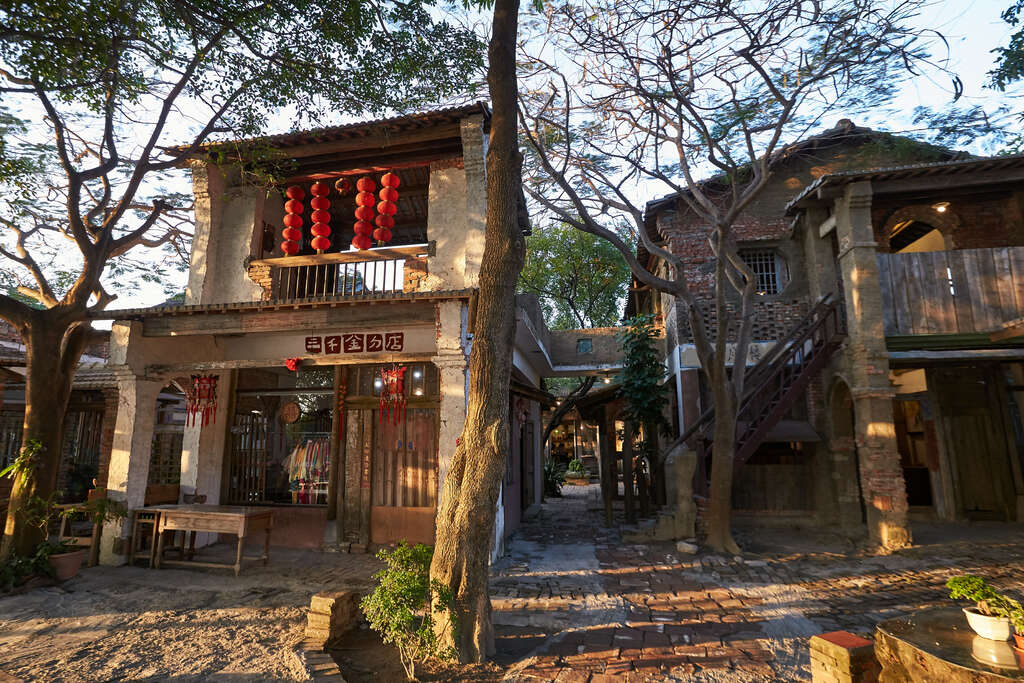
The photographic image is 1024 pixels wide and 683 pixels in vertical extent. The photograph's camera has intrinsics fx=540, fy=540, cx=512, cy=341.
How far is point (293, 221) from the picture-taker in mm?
9961

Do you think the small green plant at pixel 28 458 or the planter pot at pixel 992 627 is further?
the small green plant at pixel 28 458

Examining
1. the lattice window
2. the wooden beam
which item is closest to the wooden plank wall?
the lattice window

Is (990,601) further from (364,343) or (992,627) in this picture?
(364,343)

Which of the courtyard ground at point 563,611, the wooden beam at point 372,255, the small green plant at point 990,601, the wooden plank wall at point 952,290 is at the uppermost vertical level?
the wooden beam at point 372,255

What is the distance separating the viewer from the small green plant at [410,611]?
4.76 metres

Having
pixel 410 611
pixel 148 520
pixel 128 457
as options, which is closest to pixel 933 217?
pixel 410 611

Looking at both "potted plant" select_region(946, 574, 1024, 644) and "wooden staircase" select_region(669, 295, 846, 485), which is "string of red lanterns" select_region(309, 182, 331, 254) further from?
"potted plant" select_region(946, 574, 1024, 644)

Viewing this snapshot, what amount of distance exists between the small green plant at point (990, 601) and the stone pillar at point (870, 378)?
6.67 m

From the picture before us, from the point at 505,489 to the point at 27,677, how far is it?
716cm

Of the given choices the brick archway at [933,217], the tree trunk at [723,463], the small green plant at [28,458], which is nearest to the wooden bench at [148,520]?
the small green plant at [28,458]

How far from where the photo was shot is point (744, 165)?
36.4 feet

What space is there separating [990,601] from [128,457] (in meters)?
11.0

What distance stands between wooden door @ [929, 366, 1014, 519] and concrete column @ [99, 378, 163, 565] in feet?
53.5

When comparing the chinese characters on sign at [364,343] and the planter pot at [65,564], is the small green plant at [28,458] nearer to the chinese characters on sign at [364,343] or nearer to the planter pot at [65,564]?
the planter pot at [65,564]
